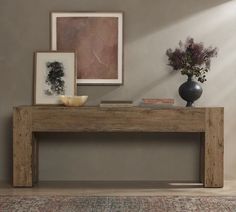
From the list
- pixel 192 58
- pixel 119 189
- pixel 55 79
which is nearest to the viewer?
pixel 119 189

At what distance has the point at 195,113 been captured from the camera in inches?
199

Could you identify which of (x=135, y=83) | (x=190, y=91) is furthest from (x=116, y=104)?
(x=190, y=91)

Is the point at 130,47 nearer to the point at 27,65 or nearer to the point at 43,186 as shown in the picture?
the point at 27,65

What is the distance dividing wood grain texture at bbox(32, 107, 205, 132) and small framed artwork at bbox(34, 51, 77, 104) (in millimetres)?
423

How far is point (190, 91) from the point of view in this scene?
17.2 feet

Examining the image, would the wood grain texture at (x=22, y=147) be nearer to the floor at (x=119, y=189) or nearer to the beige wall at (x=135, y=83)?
the floor at (x=119, y=189)

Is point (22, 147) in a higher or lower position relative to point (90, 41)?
lower

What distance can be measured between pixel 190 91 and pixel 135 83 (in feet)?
2.02

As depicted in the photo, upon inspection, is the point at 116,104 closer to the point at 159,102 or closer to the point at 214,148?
the point at 159,102

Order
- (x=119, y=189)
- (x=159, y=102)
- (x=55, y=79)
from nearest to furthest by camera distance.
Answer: (x=119, y=189) → (x=159, y=102) → (x=55, y=79)

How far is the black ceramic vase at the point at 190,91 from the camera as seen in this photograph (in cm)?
524

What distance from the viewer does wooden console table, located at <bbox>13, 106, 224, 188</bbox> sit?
5031 mm

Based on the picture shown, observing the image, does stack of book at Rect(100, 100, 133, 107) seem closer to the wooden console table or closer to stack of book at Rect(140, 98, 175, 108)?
the wooden console table

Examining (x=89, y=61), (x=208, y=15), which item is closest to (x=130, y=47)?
(x=89, y=61)
